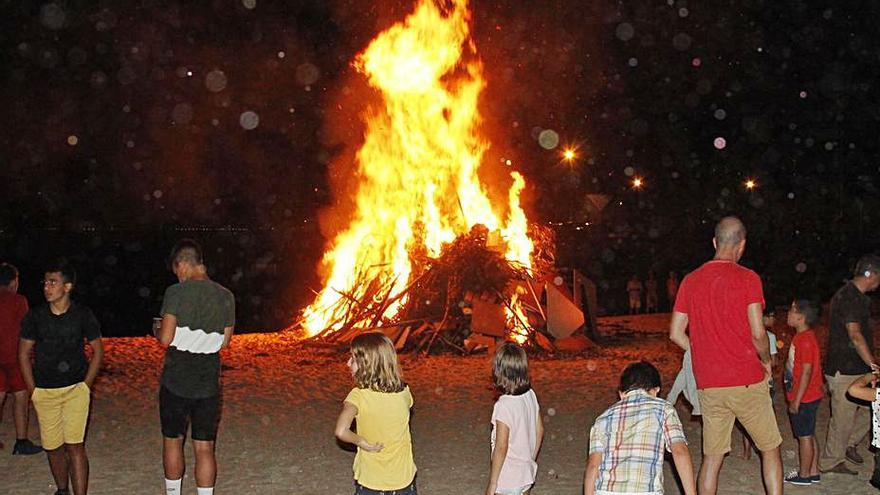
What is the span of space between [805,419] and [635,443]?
310cm

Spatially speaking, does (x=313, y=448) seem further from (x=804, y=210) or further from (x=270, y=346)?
(x=804, y=210)

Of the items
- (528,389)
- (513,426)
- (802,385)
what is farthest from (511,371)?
(802,385)

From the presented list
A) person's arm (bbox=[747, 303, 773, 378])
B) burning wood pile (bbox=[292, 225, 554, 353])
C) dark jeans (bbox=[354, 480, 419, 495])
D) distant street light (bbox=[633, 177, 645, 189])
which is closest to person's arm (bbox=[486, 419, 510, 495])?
dark jeans (bbox=[354, 480, 419, 495])

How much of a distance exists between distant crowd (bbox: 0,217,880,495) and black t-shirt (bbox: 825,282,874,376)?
0.01 metres

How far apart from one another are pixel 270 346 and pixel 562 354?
5.50 meters

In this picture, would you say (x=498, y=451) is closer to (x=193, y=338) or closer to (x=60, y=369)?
(x=193, y=338)

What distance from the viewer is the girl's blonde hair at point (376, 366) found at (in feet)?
14.7

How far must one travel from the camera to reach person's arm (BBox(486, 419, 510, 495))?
4746 millimetres

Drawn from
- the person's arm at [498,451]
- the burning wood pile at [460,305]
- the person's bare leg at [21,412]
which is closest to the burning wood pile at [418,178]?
the burning wood pile at [460,305]

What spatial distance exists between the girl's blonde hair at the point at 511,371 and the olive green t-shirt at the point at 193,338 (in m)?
1.94

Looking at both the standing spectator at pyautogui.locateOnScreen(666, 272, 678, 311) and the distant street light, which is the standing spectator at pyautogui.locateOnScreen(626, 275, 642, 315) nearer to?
the standing spectator at pyautogui.locateOnScreen(666, 272, 678, 311)

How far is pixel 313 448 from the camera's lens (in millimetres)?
8289

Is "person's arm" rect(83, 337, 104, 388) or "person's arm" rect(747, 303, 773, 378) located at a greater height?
"person's arm" rect(747, 303, 773, 378)

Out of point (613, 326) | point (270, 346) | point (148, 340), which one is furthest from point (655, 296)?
point (148, 340)
